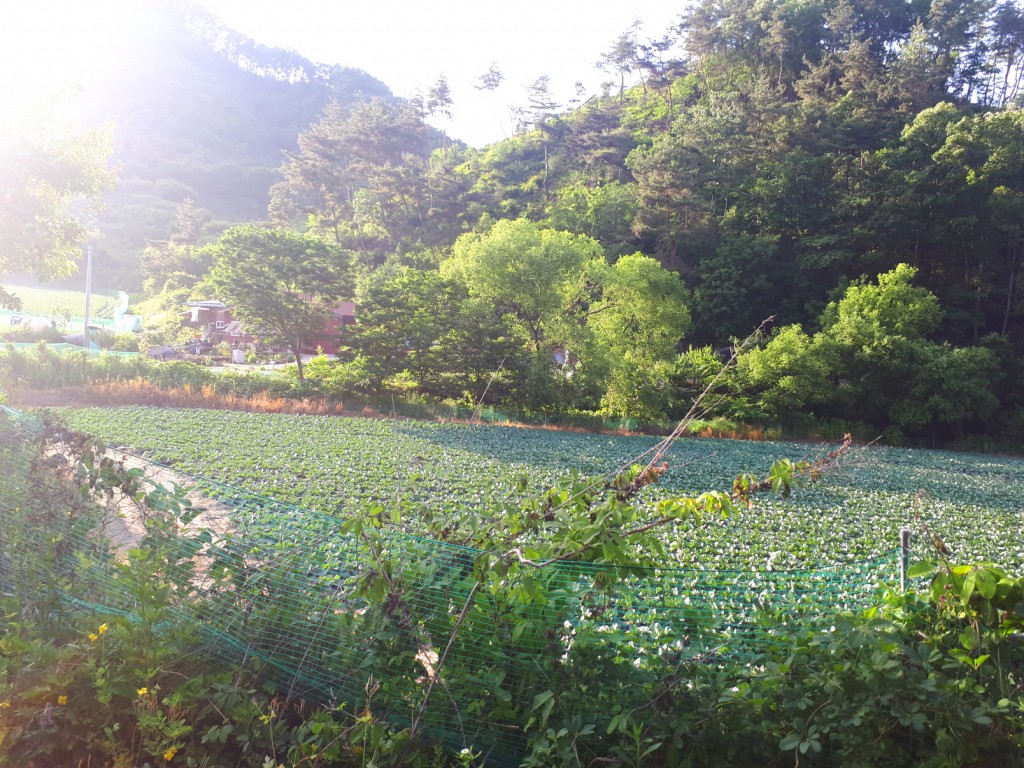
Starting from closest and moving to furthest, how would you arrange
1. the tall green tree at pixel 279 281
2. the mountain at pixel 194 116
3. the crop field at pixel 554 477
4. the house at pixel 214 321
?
1. the crop field at pixel 554 477
2. the tall green tree at pixel 279 281
3. the house at pixel 214 321
4. the mountain at pixel 194 116

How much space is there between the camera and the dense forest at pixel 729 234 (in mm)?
29891

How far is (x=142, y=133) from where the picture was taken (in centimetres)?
10825

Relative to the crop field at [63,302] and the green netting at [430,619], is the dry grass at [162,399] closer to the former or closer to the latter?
the green netting at [430,619]

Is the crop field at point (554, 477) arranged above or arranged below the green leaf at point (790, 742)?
below

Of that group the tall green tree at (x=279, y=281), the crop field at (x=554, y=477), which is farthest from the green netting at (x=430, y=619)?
the tall green tree at (x=279, y=281)

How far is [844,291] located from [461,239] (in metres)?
21.0

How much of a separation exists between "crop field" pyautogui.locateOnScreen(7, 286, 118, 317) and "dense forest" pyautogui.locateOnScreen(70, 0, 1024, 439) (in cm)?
515

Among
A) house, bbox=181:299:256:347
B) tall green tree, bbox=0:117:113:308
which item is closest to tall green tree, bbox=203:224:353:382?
tall green tree, bbox=0:117:113:308

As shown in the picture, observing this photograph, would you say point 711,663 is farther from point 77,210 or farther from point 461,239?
point 77,210

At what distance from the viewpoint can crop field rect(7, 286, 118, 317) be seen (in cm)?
4872

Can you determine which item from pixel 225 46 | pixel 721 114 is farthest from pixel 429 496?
pixel 225 46

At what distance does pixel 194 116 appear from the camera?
11575 cm

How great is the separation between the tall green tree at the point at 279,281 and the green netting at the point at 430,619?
83.5 ft

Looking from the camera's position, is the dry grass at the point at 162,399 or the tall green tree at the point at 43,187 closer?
the tall green tree at the point at 43,187
